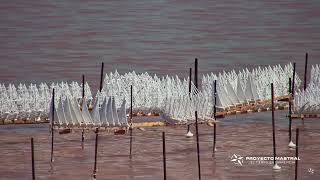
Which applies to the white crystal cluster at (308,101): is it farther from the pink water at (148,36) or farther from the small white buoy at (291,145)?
the pink water at (148,36)

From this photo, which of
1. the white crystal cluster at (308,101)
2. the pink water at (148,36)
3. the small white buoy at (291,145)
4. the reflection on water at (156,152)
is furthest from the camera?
the pink water at (148,36)

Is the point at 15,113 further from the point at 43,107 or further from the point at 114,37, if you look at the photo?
the point at 114,37

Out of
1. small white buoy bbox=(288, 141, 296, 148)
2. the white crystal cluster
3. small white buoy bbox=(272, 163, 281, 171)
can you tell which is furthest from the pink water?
small white buoy bbox=(272, 163, 281, 171)

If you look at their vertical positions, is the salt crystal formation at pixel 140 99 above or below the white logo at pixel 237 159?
above

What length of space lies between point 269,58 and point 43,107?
10816 millimetres

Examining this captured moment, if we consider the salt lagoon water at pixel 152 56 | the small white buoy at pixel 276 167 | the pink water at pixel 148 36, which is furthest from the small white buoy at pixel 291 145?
the pink water at pixel 148 36

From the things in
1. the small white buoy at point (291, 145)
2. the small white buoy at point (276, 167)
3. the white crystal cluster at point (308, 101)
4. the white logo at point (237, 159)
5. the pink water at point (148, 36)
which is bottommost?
the small white buoy at point (276, 167)

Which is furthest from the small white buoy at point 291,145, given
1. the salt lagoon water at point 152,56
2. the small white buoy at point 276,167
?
the small white buoy at point 276,167

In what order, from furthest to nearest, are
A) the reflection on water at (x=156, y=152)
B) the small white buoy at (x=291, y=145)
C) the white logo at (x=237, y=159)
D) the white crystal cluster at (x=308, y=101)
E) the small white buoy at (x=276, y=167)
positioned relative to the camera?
the small white buoy at (x=291, y=145), the white crystal cluster at (x=308, y=101), the white logo at (x=237, y=159), the small white buoy at (x=276, y=167), the reflection on water at (x=156, y=152)

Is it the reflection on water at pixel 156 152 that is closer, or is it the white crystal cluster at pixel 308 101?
the reflection on water at pixel 156 152

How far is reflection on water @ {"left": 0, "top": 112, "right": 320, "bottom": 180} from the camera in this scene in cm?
2259

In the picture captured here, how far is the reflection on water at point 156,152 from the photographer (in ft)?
74.1

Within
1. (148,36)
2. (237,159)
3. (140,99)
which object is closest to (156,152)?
(140,99)

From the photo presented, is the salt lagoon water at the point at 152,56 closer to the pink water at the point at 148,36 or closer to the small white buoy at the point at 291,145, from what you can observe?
the pink water at the point at 148,36
